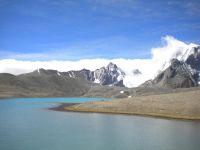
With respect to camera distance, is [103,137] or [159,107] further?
[159,107]

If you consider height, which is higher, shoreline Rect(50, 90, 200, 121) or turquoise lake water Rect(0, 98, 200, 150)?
shoreline Rect(50, 90, 200, 121)

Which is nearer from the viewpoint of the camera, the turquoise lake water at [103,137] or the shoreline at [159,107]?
the turquoise lake water at [103,137]

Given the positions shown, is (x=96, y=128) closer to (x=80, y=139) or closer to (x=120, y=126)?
(x=120, y=126)

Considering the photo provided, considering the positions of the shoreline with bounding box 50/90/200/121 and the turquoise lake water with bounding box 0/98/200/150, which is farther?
the shoreline with bounding box 50/90/200/121

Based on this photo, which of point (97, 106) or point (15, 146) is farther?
point (97, 106)

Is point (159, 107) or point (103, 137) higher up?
point (159, 107)

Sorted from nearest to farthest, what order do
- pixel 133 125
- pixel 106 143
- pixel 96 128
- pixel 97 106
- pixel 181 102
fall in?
pixel 106 143, pixel 96 128, pixel 133 125, pixel 181 102, pixel 97 106

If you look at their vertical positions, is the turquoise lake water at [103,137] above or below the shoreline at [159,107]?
below

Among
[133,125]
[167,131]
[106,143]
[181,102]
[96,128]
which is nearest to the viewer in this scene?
[106,143]

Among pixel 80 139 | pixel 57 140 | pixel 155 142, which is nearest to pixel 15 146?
pixel 57 140

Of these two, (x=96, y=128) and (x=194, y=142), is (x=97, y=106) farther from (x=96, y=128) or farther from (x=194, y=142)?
(x=194, y=142)
